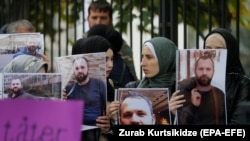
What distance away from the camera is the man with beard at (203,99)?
4.29 m

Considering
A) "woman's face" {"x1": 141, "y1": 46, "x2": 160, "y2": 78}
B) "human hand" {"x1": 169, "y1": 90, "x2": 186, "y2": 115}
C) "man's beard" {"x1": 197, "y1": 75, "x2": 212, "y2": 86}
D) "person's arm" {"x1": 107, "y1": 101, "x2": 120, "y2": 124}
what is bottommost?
"person's arm" {"x1": 107, "y1": 101, "x2": 120, "y2": 124}

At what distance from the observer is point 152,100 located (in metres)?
4.39

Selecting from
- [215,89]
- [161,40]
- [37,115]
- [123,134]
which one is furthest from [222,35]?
[37,115]

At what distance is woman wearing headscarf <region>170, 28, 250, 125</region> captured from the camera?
4.38 meters

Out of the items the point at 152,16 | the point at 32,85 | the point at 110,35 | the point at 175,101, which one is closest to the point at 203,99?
the point at 175,101

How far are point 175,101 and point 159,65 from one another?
38cm

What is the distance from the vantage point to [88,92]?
15.2ft

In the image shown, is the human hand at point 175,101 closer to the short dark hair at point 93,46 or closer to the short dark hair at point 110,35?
→ the short dark hair at point 93,46

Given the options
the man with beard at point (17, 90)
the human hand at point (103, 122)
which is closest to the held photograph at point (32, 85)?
the man with beard at point (17, 90)

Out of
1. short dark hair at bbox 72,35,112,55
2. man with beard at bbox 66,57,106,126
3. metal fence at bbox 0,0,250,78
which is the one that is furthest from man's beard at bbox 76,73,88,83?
metal fence at bbox 0,0,250,78

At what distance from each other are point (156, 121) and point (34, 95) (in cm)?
69

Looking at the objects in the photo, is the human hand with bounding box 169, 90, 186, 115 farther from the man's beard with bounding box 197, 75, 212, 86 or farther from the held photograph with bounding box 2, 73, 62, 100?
the held photograph with bounding box 2, 73, 62, 100

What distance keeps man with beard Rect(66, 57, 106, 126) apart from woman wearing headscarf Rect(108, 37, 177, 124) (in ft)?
0.30

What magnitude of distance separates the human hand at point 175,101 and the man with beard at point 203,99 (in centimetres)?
2
